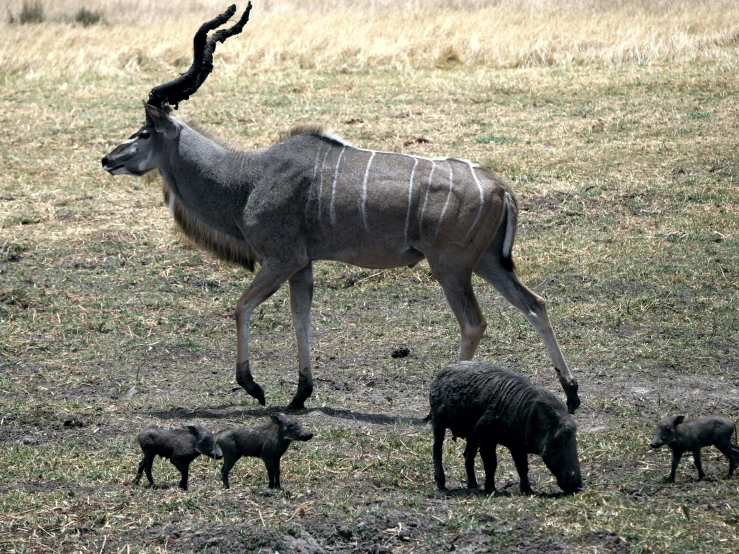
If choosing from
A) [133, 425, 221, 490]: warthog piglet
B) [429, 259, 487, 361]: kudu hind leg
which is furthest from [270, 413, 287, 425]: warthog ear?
[429, 259, 487, 361]: kudu hind leg

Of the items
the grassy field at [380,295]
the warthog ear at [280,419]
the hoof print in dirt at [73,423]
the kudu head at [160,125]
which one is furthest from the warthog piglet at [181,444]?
the kudu head at [160,125]

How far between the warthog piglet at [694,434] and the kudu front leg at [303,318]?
9.64ft

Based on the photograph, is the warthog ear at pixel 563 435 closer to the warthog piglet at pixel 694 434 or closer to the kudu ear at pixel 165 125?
the warthog piglet at pixel 694 434

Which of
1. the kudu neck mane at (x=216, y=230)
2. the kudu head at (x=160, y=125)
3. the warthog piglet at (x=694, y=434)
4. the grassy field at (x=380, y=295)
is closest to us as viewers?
the grassy field at (x=380, y=295)

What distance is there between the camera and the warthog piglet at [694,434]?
592 centimetres

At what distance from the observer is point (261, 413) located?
7.85 meters

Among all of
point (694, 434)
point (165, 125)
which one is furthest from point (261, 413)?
point (694, 434)

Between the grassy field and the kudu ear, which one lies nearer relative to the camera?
the grassy field

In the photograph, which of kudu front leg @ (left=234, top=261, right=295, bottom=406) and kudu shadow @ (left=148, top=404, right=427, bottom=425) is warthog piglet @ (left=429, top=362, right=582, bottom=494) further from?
kudu front leg @ (left=234, top=261, right=295, bottom=406)

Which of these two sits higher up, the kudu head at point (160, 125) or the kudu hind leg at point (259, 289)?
the kudu head at point (160, 125)

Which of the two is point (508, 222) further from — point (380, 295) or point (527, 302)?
point (380, 295)

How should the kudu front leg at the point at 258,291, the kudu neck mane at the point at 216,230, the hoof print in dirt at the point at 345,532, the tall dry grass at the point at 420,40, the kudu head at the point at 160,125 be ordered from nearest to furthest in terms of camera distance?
the hoof print in dirt at the point at 345,532 < the kudu front leg at the point at 258,291 < the kudu neck mane at the point at 216,230 < the kudu head at the point at 160,125 < the tall dry grass at the point at 420,40

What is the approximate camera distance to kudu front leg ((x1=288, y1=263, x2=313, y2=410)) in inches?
322

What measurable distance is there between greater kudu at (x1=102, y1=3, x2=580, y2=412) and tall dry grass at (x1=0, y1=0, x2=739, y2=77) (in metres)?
11.3
